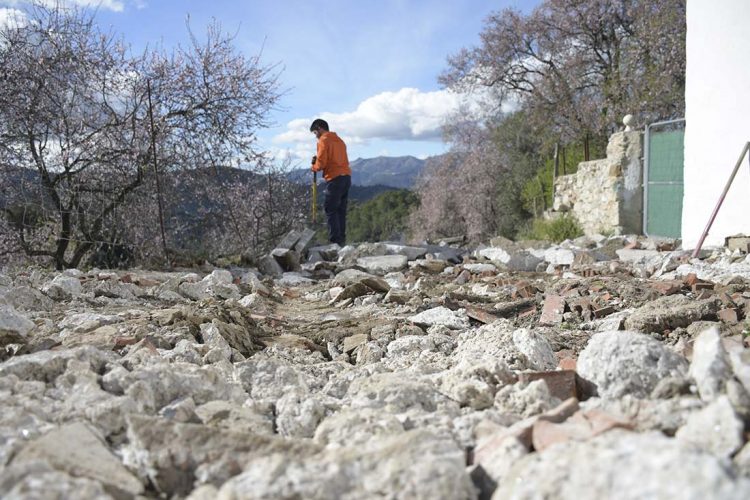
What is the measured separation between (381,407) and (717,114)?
23.1 ft

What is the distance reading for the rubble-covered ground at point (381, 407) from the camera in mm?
1250

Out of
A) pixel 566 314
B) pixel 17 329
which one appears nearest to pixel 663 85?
pixel 566 314

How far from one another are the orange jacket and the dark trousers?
4.2 inches

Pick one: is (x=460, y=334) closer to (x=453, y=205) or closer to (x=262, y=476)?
(x=262, y=476)

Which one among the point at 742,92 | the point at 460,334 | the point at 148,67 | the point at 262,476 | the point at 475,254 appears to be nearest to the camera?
the point at 262,476

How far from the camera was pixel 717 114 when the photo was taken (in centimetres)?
720

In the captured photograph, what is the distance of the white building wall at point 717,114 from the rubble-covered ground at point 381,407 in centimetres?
390

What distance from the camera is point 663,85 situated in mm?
15555

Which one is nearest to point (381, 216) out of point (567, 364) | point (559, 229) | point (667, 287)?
point (559, 229)

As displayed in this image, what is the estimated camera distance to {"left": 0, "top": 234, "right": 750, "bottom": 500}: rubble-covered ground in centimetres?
125

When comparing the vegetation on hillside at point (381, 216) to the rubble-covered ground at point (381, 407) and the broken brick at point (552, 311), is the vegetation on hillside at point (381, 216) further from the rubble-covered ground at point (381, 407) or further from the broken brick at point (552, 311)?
the rubble-covered ground at point (381, 407)

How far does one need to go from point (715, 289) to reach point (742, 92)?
12.7 feet

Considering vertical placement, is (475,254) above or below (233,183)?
below

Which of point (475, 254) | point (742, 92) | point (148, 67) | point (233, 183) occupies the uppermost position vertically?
point (148, 67)
